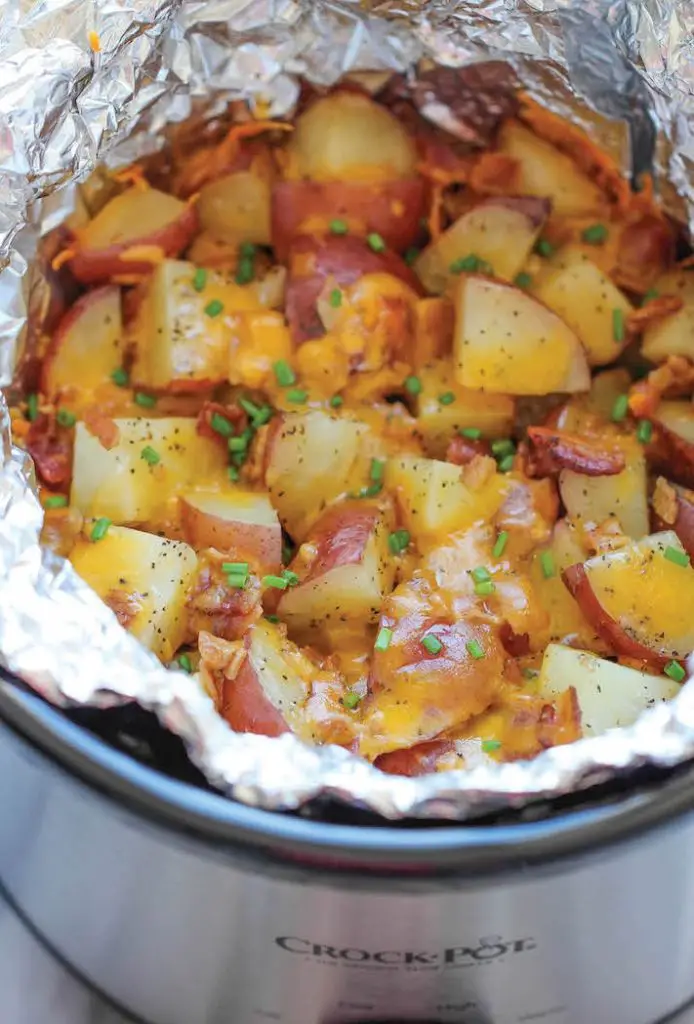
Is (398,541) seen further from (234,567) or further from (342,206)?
(342,206)

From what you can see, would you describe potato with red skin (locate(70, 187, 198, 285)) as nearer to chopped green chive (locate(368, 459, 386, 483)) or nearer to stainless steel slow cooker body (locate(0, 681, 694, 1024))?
chopped green chive (locate(368, 459, 386, 483))

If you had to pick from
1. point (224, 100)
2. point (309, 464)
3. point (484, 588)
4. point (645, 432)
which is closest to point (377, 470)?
point (309, 464)

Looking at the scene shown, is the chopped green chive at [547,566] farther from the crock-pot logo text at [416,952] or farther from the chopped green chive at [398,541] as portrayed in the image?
the crock-pot logo text at [416,952]

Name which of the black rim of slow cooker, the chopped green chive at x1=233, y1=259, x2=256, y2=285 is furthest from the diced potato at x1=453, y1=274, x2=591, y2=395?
the black rim of slow cooker

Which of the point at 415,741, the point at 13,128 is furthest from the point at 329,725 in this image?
the point at 13,128

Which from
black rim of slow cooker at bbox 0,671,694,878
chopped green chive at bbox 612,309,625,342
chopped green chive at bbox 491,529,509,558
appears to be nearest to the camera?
black rim of slow cooker at bbox 0,671,694,878

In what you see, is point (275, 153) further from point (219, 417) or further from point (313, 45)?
point (219, 417)

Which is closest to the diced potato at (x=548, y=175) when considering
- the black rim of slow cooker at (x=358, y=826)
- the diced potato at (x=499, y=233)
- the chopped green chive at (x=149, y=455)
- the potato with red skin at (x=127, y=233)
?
the diced potato at (x=499, y=233)
